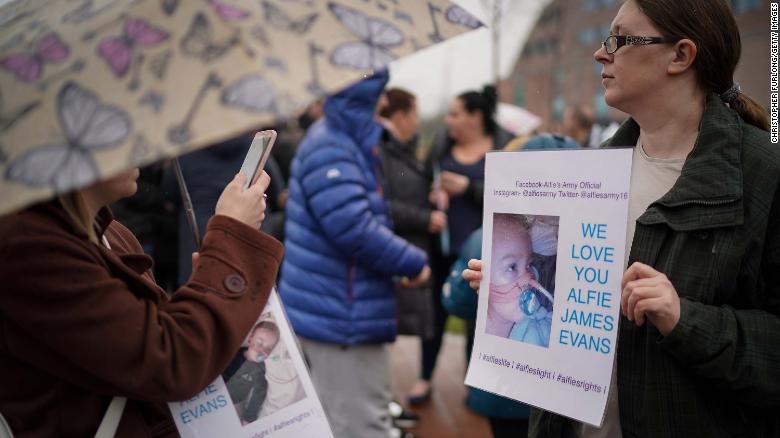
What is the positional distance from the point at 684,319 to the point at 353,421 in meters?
2.39

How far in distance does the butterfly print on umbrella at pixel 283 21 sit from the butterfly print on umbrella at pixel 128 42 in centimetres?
19

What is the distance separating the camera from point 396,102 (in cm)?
568

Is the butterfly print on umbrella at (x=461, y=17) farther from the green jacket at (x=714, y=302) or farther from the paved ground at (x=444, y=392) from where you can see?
the paved ground at (x=444, y=392)

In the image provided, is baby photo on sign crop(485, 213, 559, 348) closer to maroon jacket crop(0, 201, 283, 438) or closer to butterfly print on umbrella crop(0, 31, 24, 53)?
maroon jacket crop(0, 201, 283, 438)

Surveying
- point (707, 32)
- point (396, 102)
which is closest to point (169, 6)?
point (707, 32)

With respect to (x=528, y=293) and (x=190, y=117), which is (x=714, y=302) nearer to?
(x=528, y=293)

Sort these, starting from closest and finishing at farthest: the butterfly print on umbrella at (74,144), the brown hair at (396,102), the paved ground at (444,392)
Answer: the butterfly print on umbrella at (74,144), the paved ground at (444,392), the brown hair at (396,102)

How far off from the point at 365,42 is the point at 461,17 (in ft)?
1.13

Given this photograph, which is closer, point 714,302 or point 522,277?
point 714,302

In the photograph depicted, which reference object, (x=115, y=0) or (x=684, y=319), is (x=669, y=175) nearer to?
(x=684, y=319)

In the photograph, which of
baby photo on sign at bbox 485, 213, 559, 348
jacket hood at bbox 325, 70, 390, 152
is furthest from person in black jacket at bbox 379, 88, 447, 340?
baby photo on sign at bbox 485, 213, 559, 348

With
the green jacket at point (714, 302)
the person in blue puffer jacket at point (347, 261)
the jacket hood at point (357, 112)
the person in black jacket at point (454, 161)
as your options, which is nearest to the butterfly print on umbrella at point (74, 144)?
the green jacket at point (714, 302)

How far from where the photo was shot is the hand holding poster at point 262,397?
155 cm

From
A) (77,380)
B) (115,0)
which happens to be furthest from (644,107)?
(77,380)
